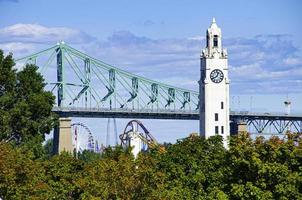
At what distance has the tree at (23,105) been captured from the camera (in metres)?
83.4

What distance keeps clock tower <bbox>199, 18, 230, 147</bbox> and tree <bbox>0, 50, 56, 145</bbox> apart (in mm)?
64685

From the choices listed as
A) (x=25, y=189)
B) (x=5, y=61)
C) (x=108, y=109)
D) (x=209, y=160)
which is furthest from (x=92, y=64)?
(x=25, y=189)

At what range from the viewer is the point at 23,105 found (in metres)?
83.5

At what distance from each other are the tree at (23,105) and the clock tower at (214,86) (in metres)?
64.7

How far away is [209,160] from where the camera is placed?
219 feet

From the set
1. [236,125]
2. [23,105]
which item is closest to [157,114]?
[236,125]

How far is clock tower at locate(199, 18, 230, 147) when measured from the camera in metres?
150

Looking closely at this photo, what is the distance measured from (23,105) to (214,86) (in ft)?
233

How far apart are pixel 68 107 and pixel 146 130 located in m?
10.1

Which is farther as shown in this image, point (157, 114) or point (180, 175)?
point (157, 114)

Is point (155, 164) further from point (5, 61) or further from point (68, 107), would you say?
point (68, 107)

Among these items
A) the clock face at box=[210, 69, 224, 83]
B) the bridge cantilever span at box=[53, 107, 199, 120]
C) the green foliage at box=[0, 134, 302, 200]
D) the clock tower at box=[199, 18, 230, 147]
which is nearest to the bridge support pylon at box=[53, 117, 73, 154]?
the bridge cantilever span at box=[53, 107, 199, 120]

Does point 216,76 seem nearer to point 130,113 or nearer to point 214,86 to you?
point 214,86

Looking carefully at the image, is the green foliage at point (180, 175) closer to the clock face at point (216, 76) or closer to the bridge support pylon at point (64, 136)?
the clock face at point (216, 76)
